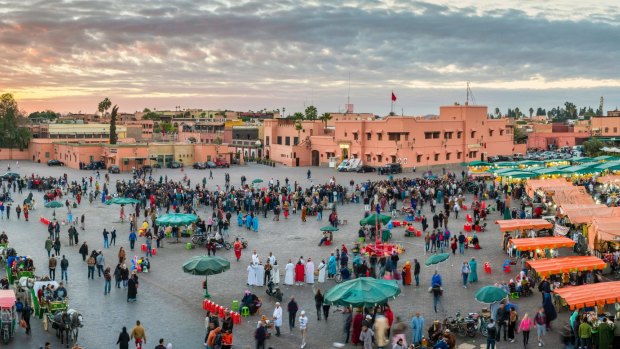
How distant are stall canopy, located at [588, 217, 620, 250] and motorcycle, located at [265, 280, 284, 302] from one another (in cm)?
1062

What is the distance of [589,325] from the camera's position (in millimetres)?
14602

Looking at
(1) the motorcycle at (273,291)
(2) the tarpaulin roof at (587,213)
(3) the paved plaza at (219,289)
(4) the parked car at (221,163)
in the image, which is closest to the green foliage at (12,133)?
(4) the parked car at (221,163)

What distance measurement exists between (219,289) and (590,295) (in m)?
10.7

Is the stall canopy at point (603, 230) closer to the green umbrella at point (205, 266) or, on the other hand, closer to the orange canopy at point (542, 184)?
the orange canopy at point (542, 184)

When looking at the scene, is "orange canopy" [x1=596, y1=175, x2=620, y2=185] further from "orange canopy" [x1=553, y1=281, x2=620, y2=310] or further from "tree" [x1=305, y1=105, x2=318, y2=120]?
"tree" [x1=305, y1=105, x2=318, y2=120]

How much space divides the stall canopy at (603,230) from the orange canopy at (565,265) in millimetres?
2238

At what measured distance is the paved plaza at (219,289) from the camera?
16.1 meters

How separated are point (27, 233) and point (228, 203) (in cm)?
1031

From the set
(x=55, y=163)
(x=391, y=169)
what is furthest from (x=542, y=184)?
(x=55, y=163)

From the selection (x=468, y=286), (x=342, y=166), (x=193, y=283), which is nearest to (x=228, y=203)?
(x=193, y=283)

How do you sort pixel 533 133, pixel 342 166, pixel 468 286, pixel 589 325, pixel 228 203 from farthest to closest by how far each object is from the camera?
pixel 533 133, pixel 342 166, pixel 228 203, pixel 468 286, pixel 589 325

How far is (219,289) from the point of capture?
67.2ft

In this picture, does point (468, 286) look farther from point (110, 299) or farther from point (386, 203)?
point (386, 203)

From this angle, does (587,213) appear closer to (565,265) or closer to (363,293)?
(565,265)
